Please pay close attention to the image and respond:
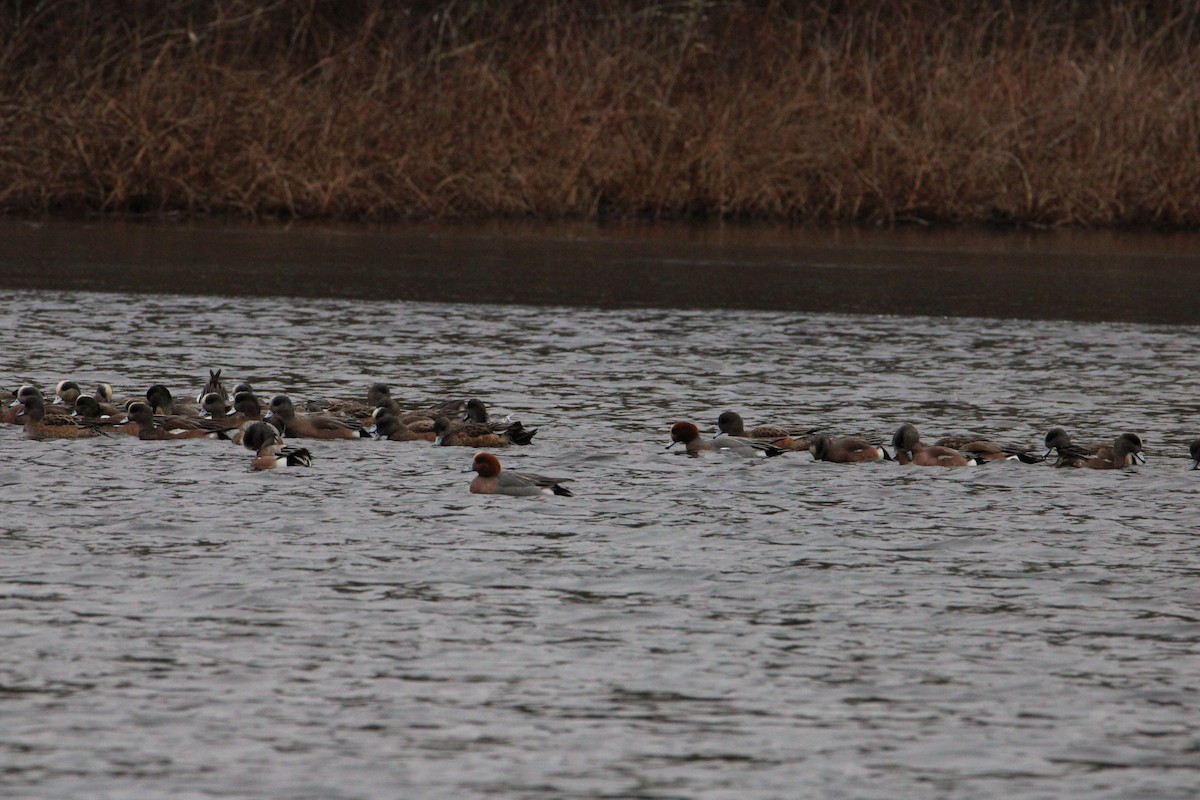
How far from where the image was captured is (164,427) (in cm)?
1140

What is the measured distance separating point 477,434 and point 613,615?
3.74 m

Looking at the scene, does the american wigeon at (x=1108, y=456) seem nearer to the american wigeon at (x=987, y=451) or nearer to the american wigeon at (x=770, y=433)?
the american wigeon at (x=987, y=451)

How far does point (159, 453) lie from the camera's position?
11.0 m

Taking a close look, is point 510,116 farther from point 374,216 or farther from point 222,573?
point 222,573

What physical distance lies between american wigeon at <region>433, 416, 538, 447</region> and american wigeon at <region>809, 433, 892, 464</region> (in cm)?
161

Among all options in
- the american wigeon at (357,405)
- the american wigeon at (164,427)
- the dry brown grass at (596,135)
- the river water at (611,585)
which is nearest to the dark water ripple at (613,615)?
the river water at (611,585)

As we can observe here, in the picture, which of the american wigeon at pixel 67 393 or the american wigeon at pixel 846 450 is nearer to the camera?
the american wigeon at pixel 846 450

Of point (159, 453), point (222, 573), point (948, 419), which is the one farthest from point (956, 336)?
point (222, 573)

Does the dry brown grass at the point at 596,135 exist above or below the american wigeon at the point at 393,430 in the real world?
above

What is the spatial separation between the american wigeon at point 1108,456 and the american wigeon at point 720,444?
1.57m

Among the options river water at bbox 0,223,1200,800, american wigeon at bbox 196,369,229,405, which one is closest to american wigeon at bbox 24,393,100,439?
river water at bbox 0,223,1200,800

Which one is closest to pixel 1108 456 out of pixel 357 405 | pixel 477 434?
pixel 477 434

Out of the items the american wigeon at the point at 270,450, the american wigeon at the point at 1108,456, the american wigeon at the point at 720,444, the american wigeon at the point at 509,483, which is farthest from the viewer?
the american wigeon at the point at 720,444

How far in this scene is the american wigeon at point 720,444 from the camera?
11102 mm
